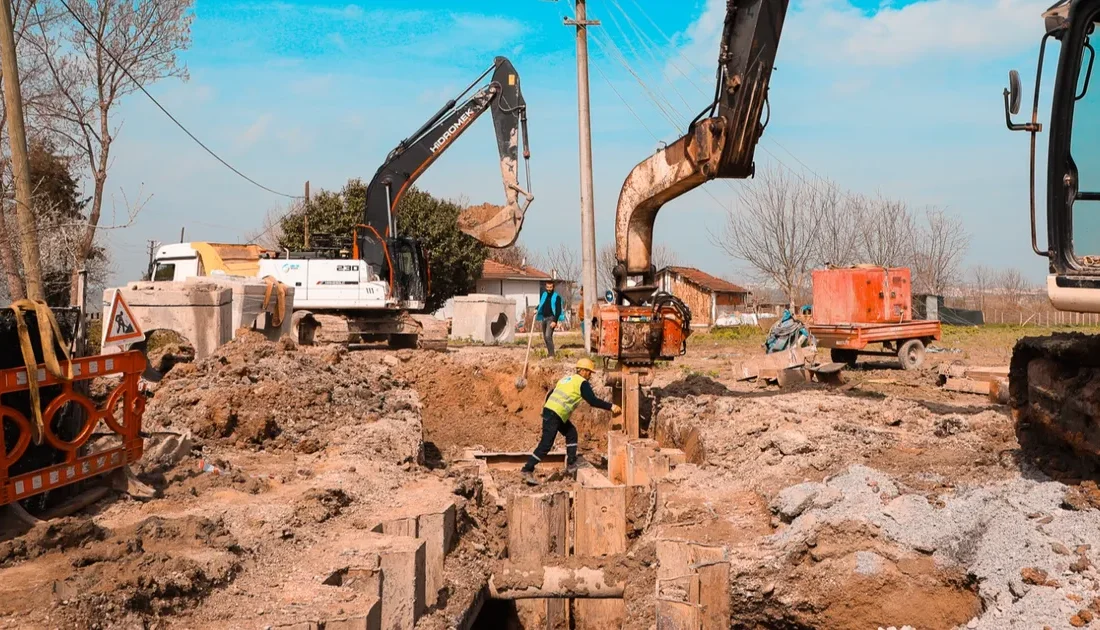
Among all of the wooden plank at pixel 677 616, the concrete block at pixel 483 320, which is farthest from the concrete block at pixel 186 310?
the concrete block at pixel 483 320

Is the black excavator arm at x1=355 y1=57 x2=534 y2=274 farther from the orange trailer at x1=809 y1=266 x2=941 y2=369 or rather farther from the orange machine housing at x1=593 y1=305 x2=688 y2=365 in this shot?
the orange machine housing at x1=593 y1=305 x2=688 y2=365

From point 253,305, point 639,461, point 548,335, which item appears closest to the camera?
point 639,461

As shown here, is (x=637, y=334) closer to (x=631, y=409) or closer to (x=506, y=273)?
(x=631, y=409)

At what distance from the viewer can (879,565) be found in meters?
5.45

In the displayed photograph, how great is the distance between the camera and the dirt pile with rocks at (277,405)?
805 centimetres

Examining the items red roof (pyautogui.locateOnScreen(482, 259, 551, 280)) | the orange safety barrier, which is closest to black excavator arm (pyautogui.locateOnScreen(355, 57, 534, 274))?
the orange safety barrier

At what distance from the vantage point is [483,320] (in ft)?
79.2

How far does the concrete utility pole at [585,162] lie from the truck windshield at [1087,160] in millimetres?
11142

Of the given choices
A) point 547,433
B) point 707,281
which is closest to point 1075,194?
point 547,433

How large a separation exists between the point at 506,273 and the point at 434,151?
3028 centimetres

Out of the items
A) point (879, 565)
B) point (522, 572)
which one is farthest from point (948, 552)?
point (522, 572)

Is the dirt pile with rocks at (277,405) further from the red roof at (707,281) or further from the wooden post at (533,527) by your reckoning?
the red roof at (707,281)

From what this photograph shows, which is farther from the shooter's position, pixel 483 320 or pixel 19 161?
pixel 483 320

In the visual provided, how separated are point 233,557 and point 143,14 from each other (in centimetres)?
1903
